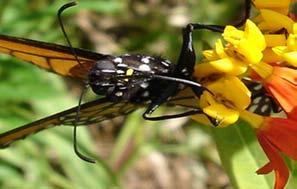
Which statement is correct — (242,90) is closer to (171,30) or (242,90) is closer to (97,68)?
(97,68)

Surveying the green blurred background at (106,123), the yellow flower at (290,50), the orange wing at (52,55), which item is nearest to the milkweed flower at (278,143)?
the yellow flower at (290,50)

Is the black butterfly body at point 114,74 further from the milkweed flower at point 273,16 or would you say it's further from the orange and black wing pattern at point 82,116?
the milkweed flower at point 273,16

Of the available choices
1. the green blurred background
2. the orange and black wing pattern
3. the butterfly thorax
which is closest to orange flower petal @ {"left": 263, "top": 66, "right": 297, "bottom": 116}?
the butterfly thorax

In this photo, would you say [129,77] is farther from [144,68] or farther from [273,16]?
[273,16]

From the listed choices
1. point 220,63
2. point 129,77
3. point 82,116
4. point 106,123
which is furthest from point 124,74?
point 106,123

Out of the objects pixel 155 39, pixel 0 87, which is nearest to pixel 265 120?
pixel 0 87
